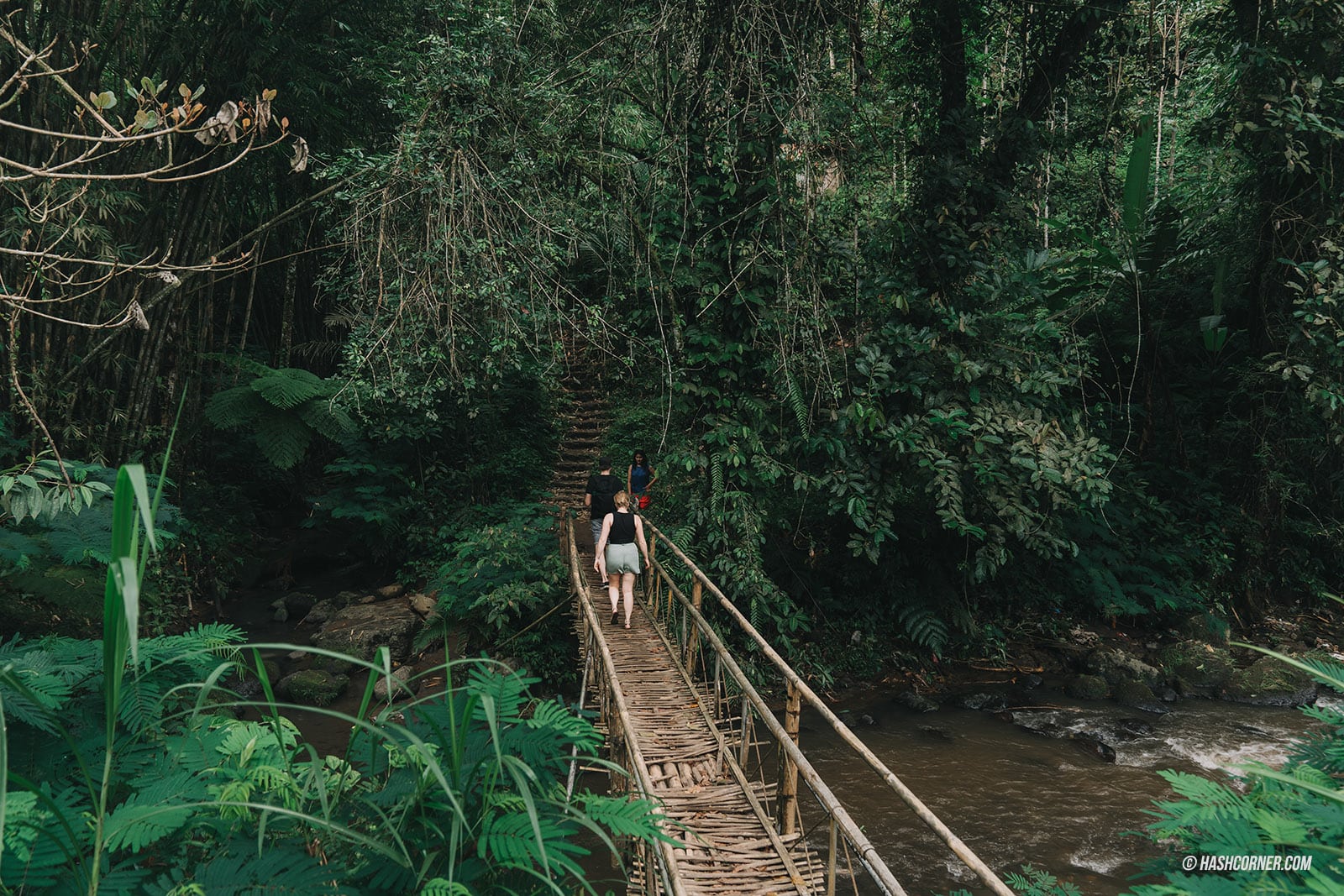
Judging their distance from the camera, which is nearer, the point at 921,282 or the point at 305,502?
the point at 921,282

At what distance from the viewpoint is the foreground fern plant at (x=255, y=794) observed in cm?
141

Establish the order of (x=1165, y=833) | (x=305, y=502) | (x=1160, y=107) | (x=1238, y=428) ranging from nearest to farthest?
(x=1165, y=833)
(x=1160, y=107)
(x=1238, y=428)
(x=305, y=502)

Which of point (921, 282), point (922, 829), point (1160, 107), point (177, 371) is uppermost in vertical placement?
point (1160, 107)

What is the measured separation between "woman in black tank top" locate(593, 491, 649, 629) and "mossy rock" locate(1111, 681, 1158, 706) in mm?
5975

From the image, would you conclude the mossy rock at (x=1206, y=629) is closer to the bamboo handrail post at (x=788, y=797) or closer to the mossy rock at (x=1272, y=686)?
the mossy rock at (x=1272, y=686)

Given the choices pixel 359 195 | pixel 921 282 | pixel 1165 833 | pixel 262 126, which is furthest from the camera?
pixel 921 282

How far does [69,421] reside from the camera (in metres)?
7.61

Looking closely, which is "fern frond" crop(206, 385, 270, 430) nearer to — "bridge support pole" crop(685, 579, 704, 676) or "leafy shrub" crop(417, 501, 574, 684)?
"leafy shrub" crop(417, 501, 574, 684)

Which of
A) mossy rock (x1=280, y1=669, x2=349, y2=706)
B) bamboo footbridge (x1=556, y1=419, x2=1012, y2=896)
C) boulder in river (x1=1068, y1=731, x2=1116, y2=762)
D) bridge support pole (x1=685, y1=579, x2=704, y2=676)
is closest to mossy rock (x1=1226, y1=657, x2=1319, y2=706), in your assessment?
boulder in river (x1=1068, y1=731, x2=1116, y2=762)

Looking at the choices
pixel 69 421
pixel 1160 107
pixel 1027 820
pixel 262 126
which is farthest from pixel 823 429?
pixel 69 421

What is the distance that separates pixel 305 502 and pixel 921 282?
10.3 meters

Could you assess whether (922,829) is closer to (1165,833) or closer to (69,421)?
(1165,833)

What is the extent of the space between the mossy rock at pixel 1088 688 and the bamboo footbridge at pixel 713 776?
12.4 ft

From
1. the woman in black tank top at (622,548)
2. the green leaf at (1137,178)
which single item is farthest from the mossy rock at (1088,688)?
the woman in black tank top at (622,548)
